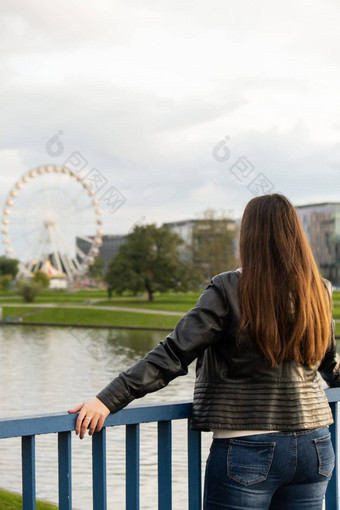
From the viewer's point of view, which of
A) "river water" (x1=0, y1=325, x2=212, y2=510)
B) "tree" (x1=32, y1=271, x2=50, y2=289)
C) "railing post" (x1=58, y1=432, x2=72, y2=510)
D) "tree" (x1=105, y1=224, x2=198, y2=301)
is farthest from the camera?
"tree" (x1=32, y1=271, x2=50, y2=289)

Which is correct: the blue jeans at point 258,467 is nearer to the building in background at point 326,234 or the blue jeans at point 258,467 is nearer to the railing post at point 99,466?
the railing post at point 99,466

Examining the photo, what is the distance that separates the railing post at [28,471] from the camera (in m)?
2.32

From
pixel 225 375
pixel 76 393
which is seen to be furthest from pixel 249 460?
pixel 76 393

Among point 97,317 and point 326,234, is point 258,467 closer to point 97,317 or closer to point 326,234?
point 97,317

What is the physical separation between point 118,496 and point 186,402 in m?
7.77

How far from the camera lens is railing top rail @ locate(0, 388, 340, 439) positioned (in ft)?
7.34

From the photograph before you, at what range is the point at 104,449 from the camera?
96.2 inches

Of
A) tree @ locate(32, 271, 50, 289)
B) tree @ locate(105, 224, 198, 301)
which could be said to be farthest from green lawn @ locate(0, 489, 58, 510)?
tree @ locate(32, 271, 50, 289)

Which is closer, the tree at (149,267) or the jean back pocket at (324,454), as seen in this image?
the jean back pocket at (324,454)

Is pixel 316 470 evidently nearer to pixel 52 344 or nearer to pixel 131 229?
pixel 52 344

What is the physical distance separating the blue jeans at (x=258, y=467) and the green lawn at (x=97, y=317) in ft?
156

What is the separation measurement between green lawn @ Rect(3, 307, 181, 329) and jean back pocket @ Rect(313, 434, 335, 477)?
1870 inches

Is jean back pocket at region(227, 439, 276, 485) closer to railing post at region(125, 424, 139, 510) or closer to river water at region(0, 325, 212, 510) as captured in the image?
railing post at region(125, 424, 139, 510)

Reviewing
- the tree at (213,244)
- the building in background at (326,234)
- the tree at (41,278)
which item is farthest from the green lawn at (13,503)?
the tree at (41,278)
